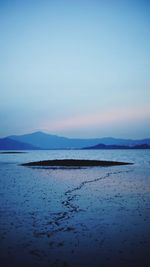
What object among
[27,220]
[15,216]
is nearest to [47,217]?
[27,220]

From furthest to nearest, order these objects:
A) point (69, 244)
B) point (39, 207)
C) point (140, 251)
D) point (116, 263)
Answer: point (39, 207), point (69, 244), point (140, 251), point (116, 263)

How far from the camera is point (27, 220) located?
1281 centimetres

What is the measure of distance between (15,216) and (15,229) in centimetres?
252

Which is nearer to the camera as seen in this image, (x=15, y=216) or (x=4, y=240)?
(x=4, y=240)

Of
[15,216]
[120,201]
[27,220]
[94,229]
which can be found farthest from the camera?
[120,201]

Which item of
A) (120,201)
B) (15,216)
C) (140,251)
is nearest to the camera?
(140,251)

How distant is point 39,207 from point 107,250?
333 inches

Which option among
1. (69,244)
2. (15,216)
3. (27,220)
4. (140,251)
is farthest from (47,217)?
(140,251)

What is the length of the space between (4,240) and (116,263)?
16.6ft

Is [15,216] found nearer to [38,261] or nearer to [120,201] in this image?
[38,261]

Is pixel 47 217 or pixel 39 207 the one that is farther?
pixel 39 207

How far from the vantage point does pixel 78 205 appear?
16.5m

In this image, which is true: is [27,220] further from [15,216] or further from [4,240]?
[4,240]

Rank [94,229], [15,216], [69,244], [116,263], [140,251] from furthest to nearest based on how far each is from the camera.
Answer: [15,216] < [94,229] < [69,244] < [140,251] < [116,263]
